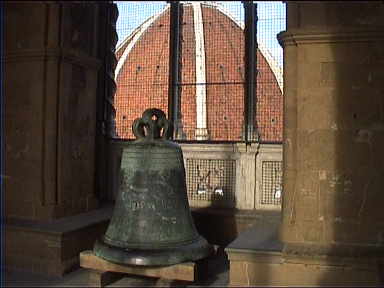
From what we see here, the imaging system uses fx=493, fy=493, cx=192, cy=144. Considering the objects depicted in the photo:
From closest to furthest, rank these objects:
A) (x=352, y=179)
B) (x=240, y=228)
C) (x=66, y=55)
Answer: (x=352, y=179) < (x=66, y=55) < (x=240, y=228)

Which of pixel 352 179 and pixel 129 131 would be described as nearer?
pixel 352 179

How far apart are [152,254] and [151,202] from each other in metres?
0.46

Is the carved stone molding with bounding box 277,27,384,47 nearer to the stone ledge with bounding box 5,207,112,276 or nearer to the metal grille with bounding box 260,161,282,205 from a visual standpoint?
the metal grille with bounding box 260,161,282,205

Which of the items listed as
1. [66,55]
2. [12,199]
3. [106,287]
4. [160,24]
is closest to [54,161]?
[12,199]

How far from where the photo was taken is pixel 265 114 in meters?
7.59

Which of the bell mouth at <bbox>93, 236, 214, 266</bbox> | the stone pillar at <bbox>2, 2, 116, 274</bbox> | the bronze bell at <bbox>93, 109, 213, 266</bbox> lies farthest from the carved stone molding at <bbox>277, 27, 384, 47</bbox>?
the stone pillar at <bbox>2, 2, 116, 274</bbox>

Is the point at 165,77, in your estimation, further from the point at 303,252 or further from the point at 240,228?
the point at 303,252

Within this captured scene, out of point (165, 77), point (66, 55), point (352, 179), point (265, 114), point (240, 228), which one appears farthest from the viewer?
point (165, 77)

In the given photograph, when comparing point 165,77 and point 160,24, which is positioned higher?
point 160,24

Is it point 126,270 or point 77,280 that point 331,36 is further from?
point 77,280

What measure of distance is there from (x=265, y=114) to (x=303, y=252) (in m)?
3.44

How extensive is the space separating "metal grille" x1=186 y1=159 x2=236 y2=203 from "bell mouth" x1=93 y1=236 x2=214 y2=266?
303 centimetres

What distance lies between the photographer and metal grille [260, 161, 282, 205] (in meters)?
7.30

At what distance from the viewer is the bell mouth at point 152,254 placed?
415 centimetres
